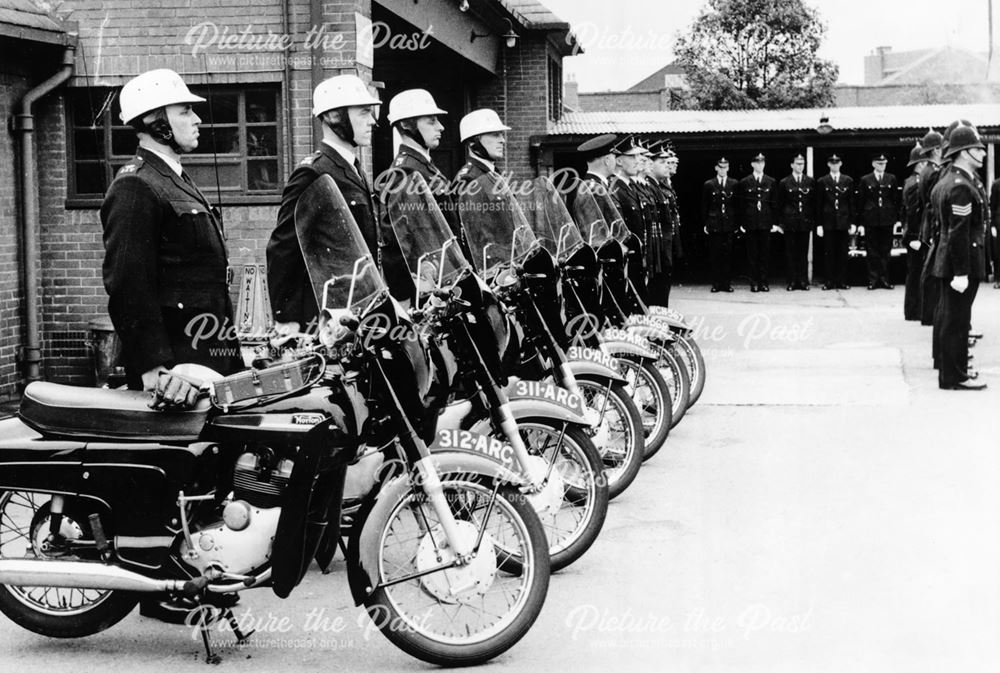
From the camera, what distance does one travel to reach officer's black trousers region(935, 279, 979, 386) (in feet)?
35.8

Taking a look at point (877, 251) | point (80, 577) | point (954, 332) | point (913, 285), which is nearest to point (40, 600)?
point (80, 577)

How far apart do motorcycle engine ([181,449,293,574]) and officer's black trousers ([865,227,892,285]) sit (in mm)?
18988

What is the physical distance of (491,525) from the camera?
4734 mm

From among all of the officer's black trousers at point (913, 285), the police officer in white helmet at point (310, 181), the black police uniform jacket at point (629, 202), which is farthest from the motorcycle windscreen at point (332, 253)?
the officer's black trousers at point (913, 285)

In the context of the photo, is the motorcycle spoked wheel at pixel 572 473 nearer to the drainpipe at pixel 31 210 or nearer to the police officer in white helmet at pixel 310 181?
the police officer in white helmet at pixel 310 181

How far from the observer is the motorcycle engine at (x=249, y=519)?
4598 mm

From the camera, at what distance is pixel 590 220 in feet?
26.5

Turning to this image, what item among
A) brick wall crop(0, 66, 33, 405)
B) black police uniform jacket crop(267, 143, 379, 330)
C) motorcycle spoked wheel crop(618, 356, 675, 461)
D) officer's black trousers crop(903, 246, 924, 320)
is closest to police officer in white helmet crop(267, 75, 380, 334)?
black police uniform jacket crop(267, 143, 379, 330)

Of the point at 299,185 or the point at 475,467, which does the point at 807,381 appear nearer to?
the point at 299,185

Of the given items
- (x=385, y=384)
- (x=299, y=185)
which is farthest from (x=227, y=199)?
(x=385, y=384)

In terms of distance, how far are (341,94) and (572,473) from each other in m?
2.06

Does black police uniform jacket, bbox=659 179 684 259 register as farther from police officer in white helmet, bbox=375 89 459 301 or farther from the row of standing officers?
the row of standing officers

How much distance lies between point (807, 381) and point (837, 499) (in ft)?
15.6

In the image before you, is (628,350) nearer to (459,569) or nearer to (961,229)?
(459,569)
